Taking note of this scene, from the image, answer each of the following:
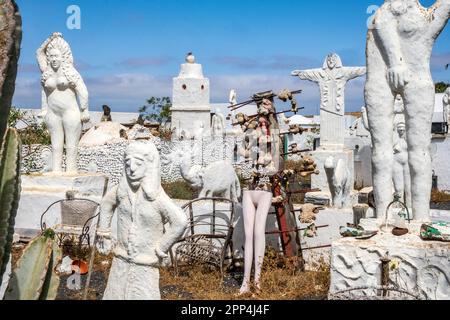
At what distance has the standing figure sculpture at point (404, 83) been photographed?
231 inches

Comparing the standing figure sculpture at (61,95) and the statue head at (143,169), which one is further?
the standing figure sculpture at (61,95)

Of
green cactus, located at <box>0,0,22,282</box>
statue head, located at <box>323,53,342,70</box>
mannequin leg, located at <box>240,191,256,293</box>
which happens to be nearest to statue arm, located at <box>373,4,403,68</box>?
mannequin leg, located at <box>240,191,256,293</box>

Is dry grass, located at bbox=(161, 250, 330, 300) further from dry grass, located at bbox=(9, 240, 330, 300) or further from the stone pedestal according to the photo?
the stone pedestal

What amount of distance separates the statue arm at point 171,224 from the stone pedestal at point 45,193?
3.93 metres

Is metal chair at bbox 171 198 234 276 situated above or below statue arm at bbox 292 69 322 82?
below

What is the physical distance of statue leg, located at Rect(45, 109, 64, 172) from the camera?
8898 mm

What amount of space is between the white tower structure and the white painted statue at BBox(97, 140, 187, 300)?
1651cm

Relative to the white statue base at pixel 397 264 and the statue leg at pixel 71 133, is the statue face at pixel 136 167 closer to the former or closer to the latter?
the white statue base at pixel 397 264

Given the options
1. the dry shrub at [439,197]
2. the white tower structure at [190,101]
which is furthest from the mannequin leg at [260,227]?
the white tower structure at [190,101]

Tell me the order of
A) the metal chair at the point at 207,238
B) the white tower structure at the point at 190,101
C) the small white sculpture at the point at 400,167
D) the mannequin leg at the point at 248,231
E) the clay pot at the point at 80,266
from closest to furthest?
the mannequin leg at the point at 248,231 < the clay pot at the point at 80,266 < the metal chair at the point at 207,238 < the small white sculpture at the point at 400,167 < the white tower structure at the point at 190,101

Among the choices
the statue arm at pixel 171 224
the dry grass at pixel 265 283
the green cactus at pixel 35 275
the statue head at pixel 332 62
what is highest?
the statue head at pixel 332 62

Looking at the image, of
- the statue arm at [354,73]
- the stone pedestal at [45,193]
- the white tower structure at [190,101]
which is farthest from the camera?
the white tower structure at [190,101]

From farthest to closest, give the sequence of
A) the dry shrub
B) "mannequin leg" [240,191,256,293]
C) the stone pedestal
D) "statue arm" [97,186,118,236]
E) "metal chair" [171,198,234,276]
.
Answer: the dry shrub
the stone pedestal
"metal chair" [171,198,234,276]
"mannequin leg" [240,191,256,293]
"statue arm" [97,186,118,236]
